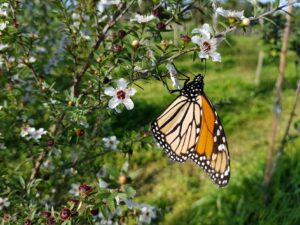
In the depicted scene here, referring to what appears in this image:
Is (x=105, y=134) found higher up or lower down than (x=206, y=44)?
higher up

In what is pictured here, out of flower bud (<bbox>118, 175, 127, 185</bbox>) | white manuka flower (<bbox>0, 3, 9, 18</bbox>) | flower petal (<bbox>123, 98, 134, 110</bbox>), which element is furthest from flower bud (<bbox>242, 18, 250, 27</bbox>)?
white manuka flower (<bbox>0, 3, 9, 18</bbox>)

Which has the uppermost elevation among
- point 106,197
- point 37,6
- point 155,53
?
point 37,6

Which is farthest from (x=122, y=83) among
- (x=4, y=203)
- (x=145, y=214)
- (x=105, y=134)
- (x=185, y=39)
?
(x=105, y=134)

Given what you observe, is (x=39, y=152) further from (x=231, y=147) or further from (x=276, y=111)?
(x=231, y=147)

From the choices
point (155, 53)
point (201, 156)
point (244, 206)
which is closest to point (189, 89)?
point (201, 156)

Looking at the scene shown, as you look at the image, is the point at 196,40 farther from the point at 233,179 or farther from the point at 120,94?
the point at 233,179

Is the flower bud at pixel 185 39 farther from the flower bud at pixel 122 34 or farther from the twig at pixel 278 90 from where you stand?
the twig at pixel 278 90

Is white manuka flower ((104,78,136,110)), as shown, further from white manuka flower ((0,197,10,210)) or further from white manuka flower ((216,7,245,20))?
white manuka flower ((0,197,10,210))
